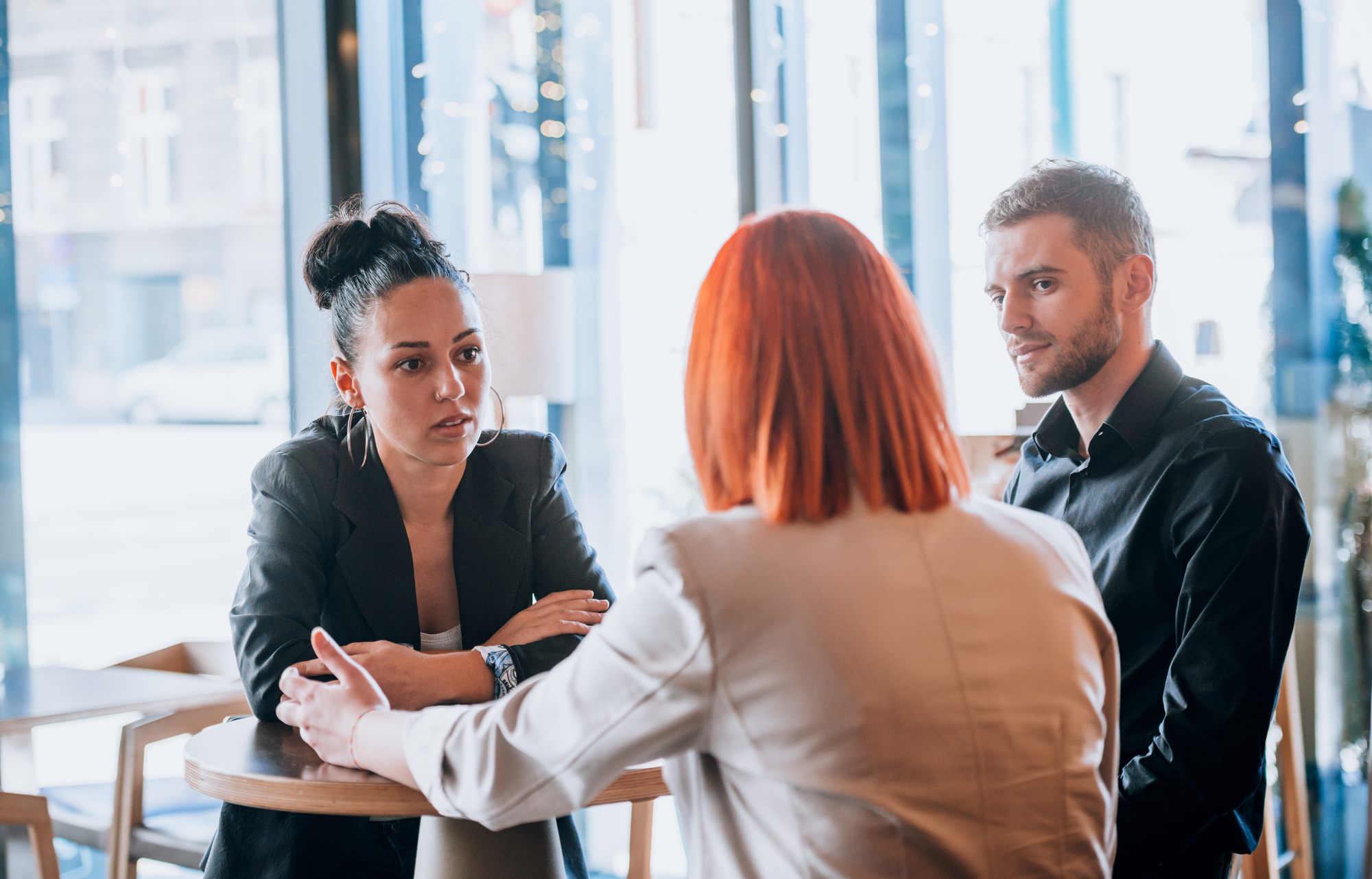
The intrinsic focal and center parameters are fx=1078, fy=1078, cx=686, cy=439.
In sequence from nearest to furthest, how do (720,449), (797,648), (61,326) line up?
(797,648) < (720,449) < (61,326)

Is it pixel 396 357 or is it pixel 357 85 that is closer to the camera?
pixel 396 357

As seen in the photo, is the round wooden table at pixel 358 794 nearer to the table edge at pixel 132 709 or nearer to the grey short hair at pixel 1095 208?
the table edge at pixel 132 709

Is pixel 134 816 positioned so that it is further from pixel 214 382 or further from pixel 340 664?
pixel 214 382

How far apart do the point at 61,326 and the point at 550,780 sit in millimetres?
3004

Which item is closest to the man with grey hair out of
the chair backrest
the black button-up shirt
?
the black button-up shirt

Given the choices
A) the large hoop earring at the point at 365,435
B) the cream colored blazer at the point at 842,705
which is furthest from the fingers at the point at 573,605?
the cream colored blazer at the point at 842,705

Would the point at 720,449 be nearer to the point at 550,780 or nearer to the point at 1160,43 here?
the point at 550,780

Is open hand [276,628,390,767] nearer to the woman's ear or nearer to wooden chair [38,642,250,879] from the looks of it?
the woman's ear

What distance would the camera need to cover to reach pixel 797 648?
1.00 meters

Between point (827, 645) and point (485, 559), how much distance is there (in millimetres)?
1148

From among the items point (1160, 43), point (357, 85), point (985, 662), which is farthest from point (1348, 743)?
point (357, 85)

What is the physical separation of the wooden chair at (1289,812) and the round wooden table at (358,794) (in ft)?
5.37

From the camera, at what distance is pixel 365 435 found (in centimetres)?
210

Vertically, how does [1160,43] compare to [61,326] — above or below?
above
